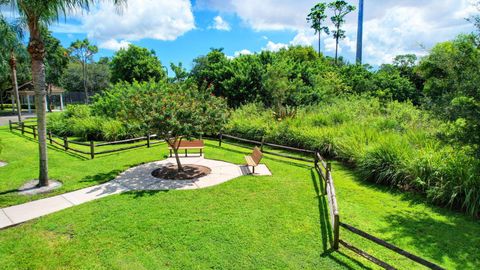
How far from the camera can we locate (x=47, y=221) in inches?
227

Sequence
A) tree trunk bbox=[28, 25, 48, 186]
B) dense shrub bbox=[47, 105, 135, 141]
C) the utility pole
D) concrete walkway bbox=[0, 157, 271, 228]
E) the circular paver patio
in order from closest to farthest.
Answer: concrete walkway bbox=[0, 157, 271, 228] < tree trunk bbox=[28, 25, 48, 186] < the circular paver patio < dense shrub bbox=[47, 105, 135, 141] < the utility pole

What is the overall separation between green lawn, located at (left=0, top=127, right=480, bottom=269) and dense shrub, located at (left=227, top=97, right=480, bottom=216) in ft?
1.64

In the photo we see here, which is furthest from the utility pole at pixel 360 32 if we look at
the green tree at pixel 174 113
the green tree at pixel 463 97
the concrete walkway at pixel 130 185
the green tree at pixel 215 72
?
the green tree at pixel 463 97

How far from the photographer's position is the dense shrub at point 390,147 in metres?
6.68

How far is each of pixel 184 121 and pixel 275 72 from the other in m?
11.1

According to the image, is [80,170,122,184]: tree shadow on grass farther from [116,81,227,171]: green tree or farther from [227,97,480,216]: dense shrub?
[227,97,480,216]: dense shrub

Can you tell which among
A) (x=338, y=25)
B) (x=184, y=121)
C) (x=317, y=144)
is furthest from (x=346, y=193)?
(x=338, y=25)

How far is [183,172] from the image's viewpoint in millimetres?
9203

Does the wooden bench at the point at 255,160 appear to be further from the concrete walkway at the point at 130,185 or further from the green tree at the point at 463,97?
the green tree at the point at 463,97

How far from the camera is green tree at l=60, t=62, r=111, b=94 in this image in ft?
165

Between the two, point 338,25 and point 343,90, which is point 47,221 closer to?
point 343,90

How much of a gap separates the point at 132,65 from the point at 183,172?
74.1 feet

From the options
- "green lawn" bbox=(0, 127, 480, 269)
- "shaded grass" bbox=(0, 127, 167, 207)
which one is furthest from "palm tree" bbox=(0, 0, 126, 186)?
"green lawn" bbox=(0, 127, 480, 269)

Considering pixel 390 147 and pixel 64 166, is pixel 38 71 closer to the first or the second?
pixel 64 166
